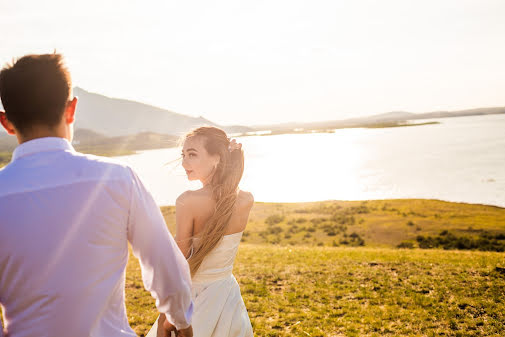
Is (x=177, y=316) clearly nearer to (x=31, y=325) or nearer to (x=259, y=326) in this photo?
(x=31, y=325)

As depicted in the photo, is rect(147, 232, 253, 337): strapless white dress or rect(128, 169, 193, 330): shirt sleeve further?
rect(147, 232, 253, 337): strapless white dress

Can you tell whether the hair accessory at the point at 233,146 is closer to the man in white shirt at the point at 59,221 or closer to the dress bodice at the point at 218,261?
the dress bodice at the point at 218,261

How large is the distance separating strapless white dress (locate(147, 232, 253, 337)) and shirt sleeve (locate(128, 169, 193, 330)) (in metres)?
1.30

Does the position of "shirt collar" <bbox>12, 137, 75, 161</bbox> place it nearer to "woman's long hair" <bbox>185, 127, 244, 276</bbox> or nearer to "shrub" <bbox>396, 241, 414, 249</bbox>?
"woman's long hair" <bbox>185, 127, 244, 276</bbox>

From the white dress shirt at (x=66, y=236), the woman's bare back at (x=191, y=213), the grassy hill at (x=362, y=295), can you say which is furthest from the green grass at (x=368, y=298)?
the white dress shirt at (x=66, y=236)

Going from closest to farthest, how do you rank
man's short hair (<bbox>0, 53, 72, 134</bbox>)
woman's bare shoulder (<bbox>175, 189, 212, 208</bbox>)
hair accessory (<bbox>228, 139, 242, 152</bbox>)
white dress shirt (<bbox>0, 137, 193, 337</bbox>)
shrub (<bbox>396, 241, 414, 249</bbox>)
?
white dress shirt (<bbox>0, 137, 193, 337</bbox>), man's short hair (<bbox>0, 53, 72, 134</bbox>), woman's bare shoulder (<bbox>175, 189, 212, 208</bbox>), hair accessory (<bbox>228, 139, 242, 152</bbox>), shrub (<bbox>396, 241, 414, 249</bbox>)

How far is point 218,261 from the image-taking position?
3.12 m

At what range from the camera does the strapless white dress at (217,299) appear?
10.1 feet

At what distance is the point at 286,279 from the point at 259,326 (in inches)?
137

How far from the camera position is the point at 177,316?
175 centimetres

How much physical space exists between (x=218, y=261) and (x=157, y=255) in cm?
159

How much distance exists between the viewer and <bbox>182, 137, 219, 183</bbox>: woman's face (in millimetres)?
2988

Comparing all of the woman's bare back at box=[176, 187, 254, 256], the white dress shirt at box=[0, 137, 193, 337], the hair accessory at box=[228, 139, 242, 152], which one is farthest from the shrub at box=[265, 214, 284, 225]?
the white dress shirt at box=[0, 137, 193, 337]

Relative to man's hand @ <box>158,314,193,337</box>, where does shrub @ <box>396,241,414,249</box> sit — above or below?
below
